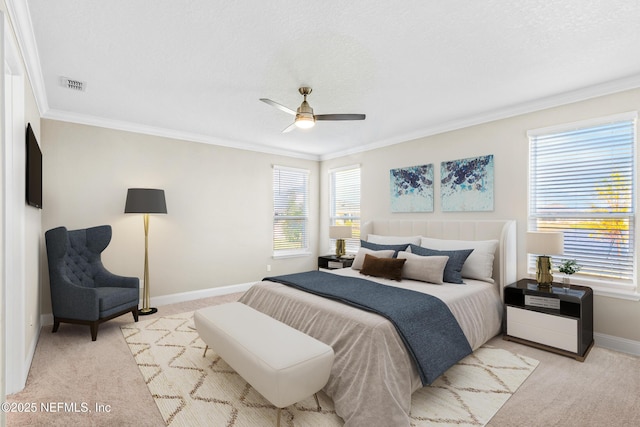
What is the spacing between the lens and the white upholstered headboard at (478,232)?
363 centimetres

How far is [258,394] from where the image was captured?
2361 millimetres

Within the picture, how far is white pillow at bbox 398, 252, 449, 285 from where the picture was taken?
11.1 ft

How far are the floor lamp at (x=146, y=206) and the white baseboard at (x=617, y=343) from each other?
518 cm

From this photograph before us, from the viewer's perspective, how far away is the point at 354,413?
1.98 m

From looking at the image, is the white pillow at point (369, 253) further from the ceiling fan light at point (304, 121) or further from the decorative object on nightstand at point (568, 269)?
the ceiling fan light at point (304, 121)

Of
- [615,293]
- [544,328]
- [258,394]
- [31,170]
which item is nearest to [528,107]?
[615,293]

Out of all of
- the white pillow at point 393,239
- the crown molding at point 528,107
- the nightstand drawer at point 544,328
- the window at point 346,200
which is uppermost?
the crown molding at point 528,107

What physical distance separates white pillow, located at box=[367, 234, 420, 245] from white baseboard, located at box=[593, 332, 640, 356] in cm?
206

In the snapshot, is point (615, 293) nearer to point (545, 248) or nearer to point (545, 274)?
point (545, 274)

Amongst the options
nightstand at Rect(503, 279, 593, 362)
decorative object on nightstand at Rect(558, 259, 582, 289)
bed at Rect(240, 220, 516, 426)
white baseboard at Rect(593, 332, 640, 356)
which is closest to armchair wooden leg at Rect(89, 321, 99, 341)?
bed at Rect(240, 220, 516, 426)

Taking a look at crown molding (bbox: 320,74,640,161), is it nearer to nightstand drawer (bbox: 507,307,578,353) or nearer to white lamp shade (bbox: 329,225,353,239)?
white lamp shade (bbox: 329,225,353,239)

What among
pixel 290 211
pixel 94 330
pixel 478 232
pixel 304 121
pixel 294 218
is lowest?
pixel 94 330

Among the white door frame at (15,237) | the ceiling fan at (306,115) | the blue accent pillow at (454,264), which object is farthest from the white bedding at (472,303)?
the white door frame at (15,237)

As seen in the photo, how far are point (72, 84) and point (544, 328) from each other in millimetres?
5232
